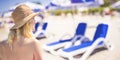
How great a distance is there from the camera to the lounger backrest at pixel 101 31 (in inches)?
186

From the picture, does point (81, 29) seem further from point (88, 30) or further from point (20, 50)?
point (20, 50)

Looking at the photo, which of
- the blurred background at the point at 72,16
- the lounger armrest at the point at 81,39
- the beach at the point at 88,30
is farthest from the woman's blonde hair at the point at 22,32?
the lounger armrest at the point at 81,39

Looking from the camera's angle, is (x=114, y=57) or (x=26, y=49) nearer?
(x=26, y=49)

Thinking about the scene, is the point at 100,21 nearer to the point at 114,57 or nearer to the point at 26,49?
the point at 114,57

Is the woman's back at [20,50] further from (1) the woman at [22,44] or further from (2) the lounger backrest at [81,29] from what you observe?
(2) the lounger backrest at [81,29]

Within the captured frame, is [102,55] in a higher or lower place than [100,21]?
lower

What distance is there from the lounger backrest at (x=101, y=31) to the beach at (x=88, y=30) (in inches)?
1.9

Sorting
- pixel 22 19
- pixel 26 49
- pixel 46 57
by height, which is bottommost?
pixel 46 57

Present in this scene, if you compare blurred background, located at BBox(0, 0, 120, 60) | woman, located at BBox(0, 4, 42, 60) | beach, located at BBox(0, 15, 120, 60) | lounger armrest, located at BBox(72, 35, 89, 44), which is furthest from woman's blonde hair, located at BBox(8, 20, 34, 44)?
lounger armrest, located at BBox(72, 35, 89, 44)

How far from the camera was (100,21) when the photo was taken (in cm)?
475

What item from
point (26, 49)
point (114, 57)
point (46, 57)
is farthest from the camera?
point (46, 57)

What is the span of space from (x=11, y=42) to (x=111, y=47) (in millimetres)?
2946

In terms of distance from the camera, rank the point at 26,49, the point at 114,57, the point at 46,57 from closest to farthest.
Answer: the point at 26,49, the point at 114,57, the point at 46,57

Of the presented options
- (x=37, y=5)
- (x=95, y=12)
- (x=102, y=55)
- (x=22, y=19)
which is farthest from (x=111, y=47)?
(x=22, y=19)
